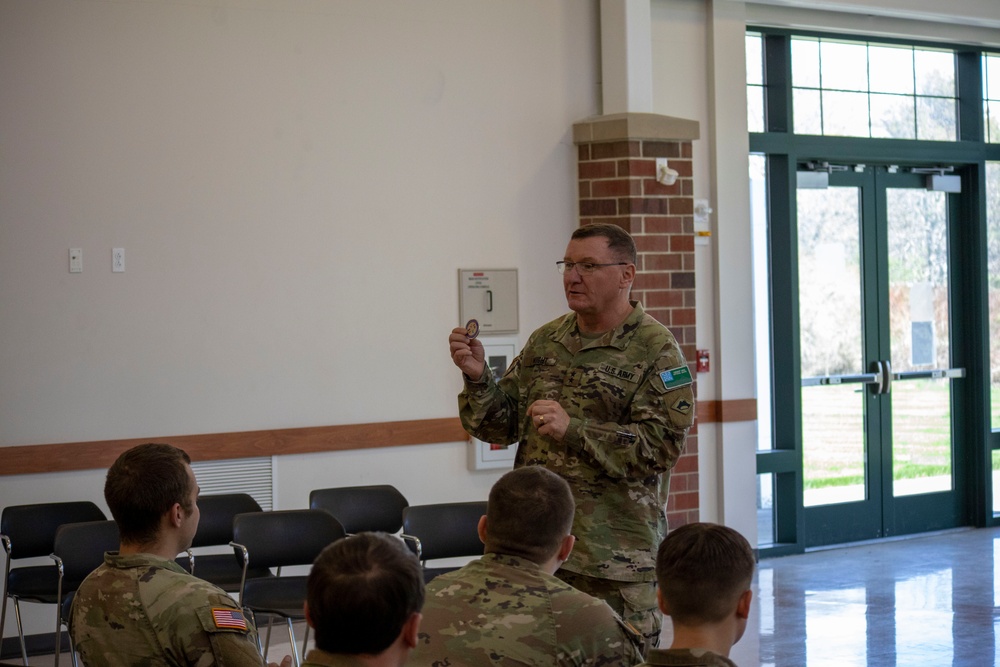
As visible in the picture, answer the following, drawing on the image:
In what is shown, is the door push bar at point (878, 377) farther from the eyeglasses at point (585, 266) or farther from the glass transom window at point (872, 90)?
the eyeglasses at point (585, 266)

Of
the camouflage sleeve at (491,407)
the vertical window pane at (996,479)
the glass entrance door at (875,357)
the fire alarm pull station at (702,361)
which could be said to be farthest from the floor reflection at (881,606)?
the camouflage sleeve at (491,407)

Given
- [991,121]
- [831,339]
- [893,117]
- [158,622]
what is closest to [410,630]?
[158,622]

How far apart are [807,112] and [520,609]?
605 cm

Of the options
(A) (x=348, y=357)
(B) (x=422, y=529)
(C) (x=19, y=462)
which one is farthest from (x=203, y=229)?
Result: (B) (x=422, y=529)

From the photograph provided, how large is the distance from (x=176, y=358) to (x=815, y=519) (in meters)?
4.43

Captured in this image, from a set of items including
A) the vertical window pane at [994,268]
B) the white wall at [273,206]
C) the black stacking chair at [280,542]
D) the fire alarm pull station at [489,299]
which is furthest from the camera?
the vertical window pane at [994,268]

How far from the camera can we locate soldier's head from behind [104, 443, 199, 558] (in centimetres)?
246

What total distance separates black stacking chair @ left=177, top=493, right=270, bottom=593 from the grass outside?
4113 mm

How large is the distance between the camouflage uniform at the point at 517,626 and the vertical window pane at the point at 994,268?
23.1 ft

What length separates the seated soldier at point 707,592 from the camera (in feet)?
6.72

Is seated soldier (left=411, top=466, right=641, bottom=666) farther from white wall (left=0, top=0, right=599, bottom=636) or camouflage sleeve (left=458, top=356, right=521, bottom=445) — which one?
white wall (left=0, top=0, right=599, bottom=636)

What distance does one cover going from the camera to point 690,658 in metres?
1.97

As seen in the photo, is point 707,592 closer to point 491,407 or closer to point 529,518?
point 529,518

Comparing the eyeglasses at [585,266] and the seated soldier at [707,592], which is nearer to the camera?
the seated soldier at [707,592]
